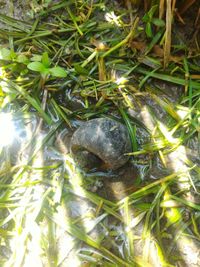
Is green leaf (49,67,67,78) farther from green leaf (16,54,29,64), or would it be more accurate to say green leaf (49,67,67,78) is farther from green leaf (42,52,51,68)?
green leaf (16,54,29,64)

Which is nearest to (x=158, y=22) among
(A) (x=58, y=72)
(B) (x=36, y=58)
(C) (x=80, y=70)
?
(C) (x=80, y=70)

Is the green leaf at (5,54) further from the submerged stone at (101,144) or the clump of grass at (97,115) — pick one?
the submerged stone at (101,144)

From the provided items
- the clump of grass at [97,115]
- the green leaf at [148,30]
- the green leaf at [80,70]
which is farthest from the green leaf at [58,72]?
the green leaf at [148,30]

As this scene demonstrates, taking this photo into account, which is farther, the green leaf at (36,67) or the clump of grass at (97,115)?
the green leaf at (36,67)

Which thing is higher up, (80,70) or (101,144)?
(80,70)

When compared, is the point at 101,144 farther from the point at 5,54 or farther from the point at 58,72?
the point at 5,54

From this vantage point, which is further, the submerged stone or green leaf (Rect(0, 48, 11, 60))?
green leaf (Rect(0, 48, 11, 60))

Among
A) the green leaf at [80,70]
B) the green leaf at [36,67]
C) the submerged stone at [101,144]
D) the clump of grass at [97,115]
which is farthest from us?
the green leaf at [80,70]

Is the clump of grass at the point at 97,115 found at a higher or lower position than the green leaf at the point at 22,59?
lower

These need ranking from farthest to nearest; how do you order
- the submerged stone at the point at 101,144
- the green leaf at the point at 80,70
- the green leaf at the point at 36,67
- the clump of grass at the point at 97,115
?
the green leaf at the point at 80,70 < the green leaf at the point at 36,67 < the submerged stone at the point at 101,144 < the clump of grass at the point at 97,115

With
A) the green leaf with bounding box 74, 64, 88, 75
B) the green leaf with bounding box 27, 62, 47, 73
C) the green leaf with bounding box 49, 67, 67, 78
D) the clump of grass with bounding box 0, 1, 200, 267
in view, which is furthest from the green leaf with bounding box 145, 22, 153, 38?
the green leaf with bounding box 27, 62, 47, 73
